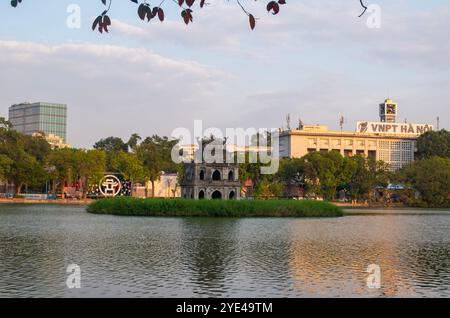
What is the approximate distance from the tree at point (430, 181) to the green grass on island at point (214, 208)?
6084 centimetres

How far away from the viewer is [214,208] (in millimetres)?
78250

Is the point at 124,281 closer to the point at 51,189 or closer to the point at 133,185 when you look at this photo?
the point at 133,185

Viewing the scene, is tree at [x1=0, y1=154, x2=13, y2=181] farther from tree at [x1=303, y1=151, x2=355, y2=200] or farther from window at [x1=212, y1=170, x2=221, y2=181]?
tree at [x1=303, y1=151, x2=355, y2=200]

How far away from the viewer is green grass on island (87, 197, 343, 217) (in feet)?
258

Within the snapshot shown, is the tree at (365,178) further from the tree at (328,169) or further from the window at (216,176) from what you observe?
the window at (216,176)

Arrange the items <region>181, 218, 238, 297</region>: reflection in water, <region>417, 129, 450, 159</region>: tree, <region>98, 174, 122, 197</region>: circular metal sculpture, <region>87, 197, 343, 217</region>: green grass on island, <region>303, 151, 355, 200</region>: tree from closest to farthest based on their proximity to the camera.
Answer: <region>181, 218, 238, 297</region>: reflection in water → <region>87, 197, 343, 217</region>: green grass on island → <region>303, 151, 355, 200</region>: tree → <region>98, 174, 122, 197</region>: circular metal sculpture → <region>417, 129, 450, 159</region>: tree

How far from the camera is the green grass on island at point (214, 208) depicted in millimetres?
78562

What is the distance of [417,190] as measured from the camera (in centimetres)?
14512

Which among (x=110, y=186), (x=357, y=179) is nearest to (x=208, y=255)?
(x=357, y=179)

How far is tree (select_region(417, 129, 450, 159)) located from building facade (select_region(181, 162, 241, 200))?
4345 inches

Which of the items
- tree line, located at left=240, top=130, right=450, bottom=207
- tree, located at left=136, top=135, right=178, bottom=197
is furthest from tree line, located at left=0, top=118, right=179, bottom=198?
tree line, located at left=240, top=130, right=450, bottom=207

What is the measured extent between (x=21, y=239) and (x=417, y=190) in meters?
116

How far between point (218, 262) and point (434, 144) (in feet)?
553

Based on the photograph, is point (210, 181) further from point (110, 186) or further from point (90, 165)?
point (110, 186)
